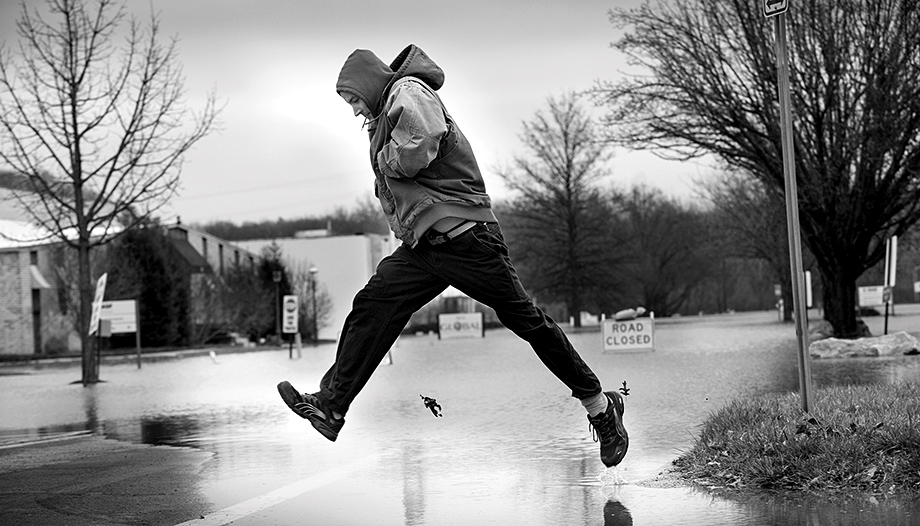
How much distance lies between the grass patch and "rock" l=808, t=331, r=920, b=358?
10920 mm

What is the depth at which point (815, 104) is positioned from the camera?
20172mm

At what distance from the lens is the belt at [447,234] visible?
5109 mm

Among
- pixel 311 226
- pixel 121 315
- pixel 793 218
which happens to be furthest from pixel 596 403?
pixel 311 226

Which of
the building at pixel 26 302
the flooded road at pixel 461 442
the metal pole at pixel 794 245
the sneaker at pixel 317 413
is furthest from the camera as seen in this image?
the building at pixel 26 302

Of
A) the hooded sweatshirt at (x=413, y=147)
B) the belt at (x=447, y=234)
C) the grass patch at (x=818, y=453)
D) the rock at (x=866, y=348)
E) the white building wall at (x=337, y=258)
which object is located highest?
the white building wall at (x=337, y=258)

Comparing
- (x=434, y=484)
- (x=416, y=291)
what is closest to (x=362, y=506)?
(x=434, y=484)

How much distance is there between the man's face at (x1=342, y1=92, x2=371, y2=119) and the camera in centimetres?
525

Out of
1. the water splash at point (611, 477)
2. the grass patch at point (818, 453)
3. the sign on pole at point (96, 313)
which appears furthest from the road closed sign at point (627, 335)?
the water splash at point (611, 477)

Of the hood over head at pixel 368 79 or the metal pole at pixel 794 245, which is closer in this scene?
the hood over head at pixel 368 79

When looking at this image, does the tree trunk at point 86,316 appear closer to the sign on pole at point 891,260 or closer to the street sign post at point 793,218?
the sign on pole at point 891,260

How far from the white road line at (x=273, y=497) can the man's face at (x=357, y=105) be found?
5.93 ft

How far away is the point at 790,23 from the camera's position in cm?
1991

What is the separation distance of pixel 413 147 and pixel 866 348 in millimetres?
13068

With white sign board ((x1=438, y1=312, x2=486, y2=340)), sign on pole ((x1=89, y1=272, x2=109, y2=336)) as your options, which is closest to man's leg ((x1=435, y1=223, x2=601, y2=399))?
sign on pole ((x1=89, y1=272, x2=109, y2=336))
